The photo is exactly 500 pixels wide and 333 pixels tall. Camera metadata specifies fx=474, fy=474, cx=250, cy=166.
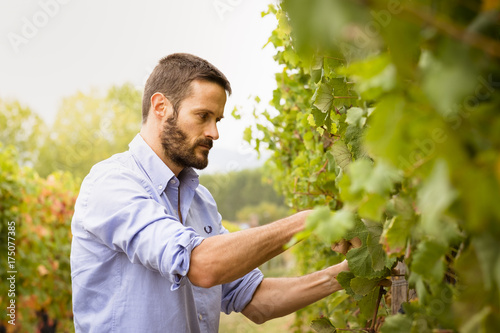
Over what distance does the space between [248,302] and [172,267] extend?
0.90m

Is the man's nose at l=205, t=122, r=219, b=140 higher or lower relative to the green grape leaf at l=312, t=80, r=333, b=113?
higher

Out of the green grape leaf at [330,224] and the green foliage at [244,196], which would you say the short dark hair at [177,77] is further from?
the green foliage at [244,196]

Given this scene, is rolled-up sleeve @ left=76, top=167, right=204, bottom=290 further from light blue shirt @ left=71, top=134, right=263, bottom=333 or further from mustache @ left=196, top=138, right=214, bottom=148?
mustache @ left=196, top=138, right=214, bottom=148

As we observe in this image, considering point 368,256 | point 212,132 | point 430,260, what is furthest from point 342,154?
point 212,132

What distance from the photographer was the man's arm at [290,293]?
2.05 m

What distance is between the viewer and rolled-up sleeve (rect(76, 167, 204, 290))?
168 cm

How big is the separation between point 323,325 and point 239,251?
1.21ft

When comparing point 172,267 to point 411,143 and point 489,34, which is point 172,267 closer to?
point 411,143

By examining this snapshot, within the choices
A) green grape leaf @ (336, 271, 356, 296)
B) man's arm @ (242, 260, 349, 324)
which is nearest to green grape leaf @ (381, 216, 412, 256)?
green grape leaf @ (336, 271, 356, 296)

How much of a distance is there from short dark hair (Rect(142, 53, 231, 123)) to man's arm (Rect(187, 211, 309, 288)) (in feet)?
3.45

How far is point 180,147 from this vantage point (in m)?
2.46

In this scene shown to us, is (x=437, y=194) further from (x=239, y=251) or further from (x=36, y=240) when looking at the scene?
(x=36, y=240)

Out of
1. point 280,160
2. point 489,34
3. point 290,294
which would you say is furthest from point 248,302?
point 489,34

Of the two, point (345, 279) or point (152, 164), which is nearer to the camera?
point (345, 279)
